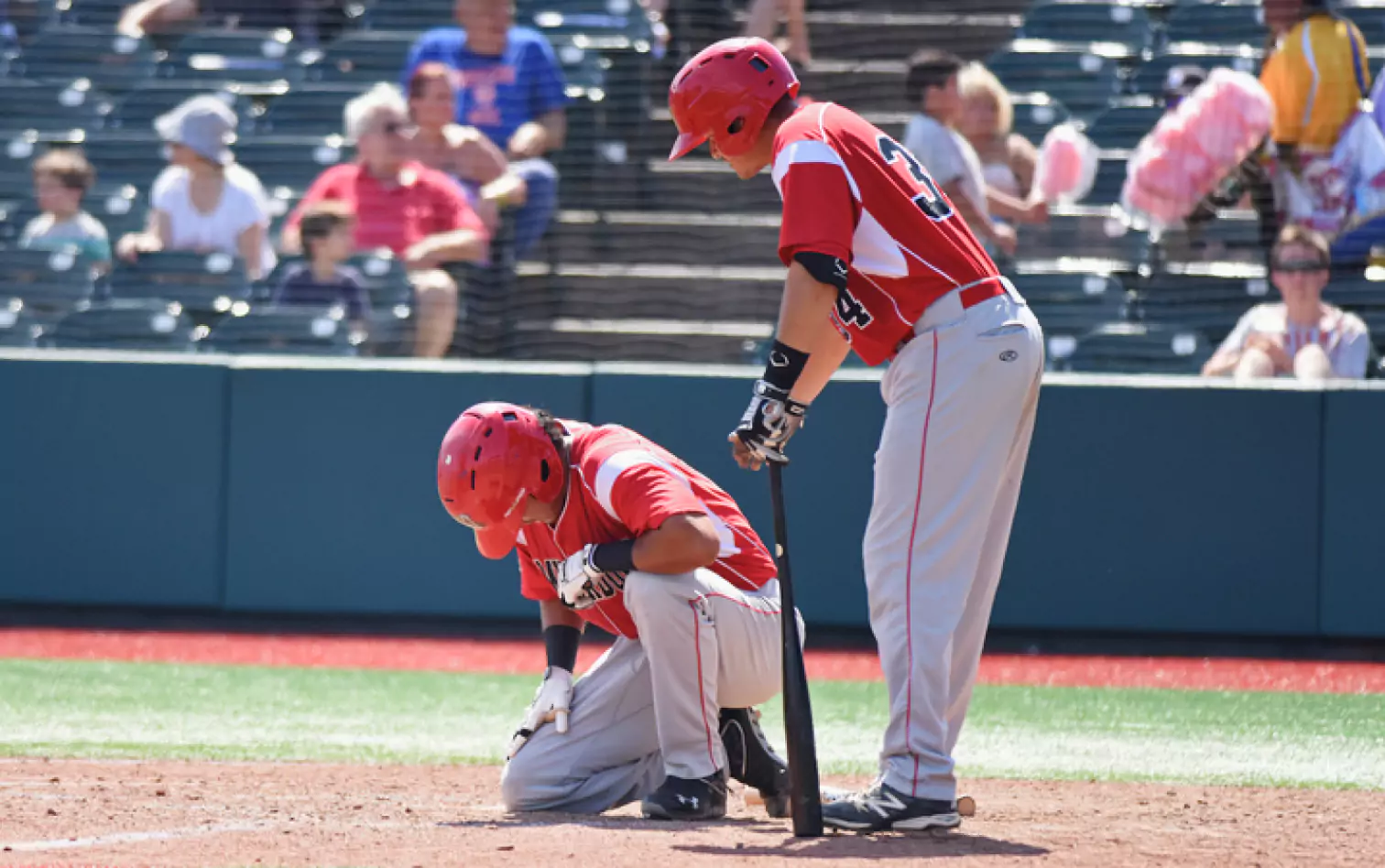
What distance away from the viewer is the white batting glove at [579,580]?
4.27 meters

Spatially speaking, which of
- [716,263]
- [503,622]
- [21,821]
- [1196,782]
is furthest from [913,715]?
[716,263]

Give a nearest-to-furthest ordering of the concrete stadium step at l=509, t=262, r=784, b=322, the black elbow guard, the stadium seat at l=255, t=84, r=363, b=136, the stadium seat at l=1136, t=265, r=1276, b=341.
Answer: the black elbow guard < the stadium seat at l=1136, t=265, r=1276, b=341 < the concrete stadium step at l=509, t=262, r=784, b=322 < the stadium seat at l=255, t=84, r=363, b=136

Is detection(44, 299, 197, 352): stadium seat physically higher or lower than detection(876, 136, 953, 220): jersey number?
lower

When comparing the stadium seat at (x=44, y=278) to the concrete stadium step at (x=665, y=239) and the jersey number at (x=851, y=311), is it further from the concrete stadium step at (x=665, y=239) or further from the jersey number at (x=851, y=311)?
the jersey number at (x=851, y=311)

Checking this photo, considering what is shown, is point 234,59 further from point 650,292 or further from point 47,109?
point 650,292

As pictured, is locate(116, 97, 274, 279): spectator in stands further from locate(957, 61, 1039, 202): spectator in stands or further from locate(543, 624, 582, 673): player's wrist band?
locate(543, 624, 582, 673): player's wrist band

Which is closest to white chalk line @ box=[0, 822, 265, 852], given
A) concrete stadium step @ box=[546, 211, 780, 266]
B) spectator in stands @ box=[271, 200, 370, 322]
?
spectator in stands @ box=[271, 200, 370, 322]

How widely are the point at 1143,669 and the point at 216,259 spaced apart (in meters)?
4.86

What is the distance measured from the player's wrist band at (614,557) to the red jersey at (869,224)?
709mm

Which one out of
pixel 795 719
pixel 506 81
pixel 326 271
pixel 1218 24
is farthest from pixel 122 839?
pixel 1218 24

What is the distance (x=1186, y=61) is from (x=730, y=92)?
6.61 m

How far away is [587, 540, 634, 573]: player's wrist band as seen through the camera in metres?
4.22

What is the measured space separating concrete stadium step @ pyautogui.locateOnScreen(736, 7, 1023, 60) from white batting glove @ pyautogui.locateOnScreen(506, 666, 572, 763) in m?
7.62

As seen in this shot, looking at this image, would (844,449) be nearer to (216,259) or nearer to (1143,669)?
(1143,669)
